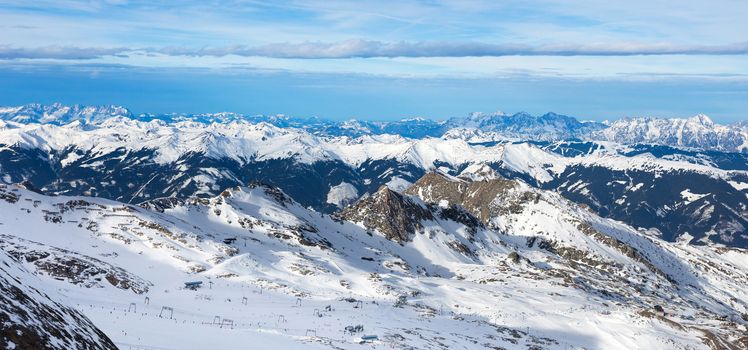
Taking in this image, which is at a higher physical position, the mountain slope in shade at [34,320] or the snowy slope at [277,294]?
the mountain slope in shade at [34,320]

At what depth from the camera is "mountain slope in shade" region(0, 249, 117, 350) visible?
24875 mm

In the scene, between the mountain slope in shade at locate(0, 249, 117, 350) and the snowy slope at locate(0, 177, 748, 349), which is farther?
the snowy slope at locate(0, 177, 748, 349)

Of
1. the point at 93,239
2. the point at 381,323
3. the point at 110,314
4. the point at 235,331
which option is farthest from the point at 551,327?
the point at 93,239

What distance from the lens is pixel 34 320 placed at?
26891 millimetres

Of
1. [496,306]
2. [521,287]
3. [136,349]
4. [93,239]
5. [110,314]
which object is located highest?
[136,349]

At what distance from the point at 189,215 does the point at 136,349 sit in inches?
5743

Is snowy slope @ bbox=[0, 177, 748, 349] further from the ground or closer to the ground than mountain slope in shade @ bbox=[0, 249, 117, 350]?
closer to the ground

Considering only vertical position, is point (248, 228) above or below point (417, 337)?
below

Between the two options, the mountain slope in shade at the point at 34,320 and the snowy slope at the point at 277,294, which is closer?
the mountain slope in shade at the point at 34,320

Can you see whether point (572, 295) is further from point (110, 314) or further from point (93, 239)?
point (110, 314)

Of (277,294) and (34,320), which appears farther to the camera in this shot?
(277,294)

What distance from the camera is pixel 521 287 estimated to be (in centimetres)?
16062

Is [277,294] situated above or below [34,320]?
below

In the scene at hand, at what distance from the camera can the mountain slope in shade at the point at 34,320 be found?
81.6ft
